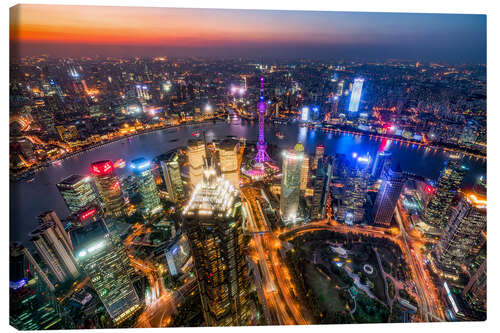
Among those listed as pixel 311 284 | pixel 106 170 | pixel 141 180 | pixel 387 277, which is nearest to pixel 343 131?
pixel 387 277

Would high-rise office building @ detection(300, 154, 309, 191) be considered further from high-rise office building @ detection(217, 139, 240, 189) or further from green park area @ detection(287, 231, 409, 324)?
high-rise office building @ detection(217, 139, 240, 189)

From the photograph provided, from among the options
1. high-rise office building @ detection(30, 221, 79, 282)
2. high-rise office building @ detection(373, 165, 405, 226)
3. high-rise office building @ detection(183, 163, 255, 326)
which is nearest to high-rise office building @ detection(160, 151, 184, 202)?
high-rise office building @ detection(30, 221, 79, 282)

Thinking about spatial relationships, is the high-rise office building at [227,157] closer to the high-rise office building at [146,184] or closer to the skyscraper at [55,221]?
the high-rise office building at [146,184]

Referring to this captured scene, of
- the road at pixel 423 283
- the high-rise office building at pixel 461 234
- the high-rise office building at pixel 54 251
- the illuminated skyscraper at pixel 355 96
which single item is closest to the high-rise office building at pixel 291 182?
the road at pixel 423 283

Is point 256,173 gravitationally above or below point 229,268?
below

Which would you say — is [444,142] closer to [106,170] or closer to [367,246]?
[367,246]
